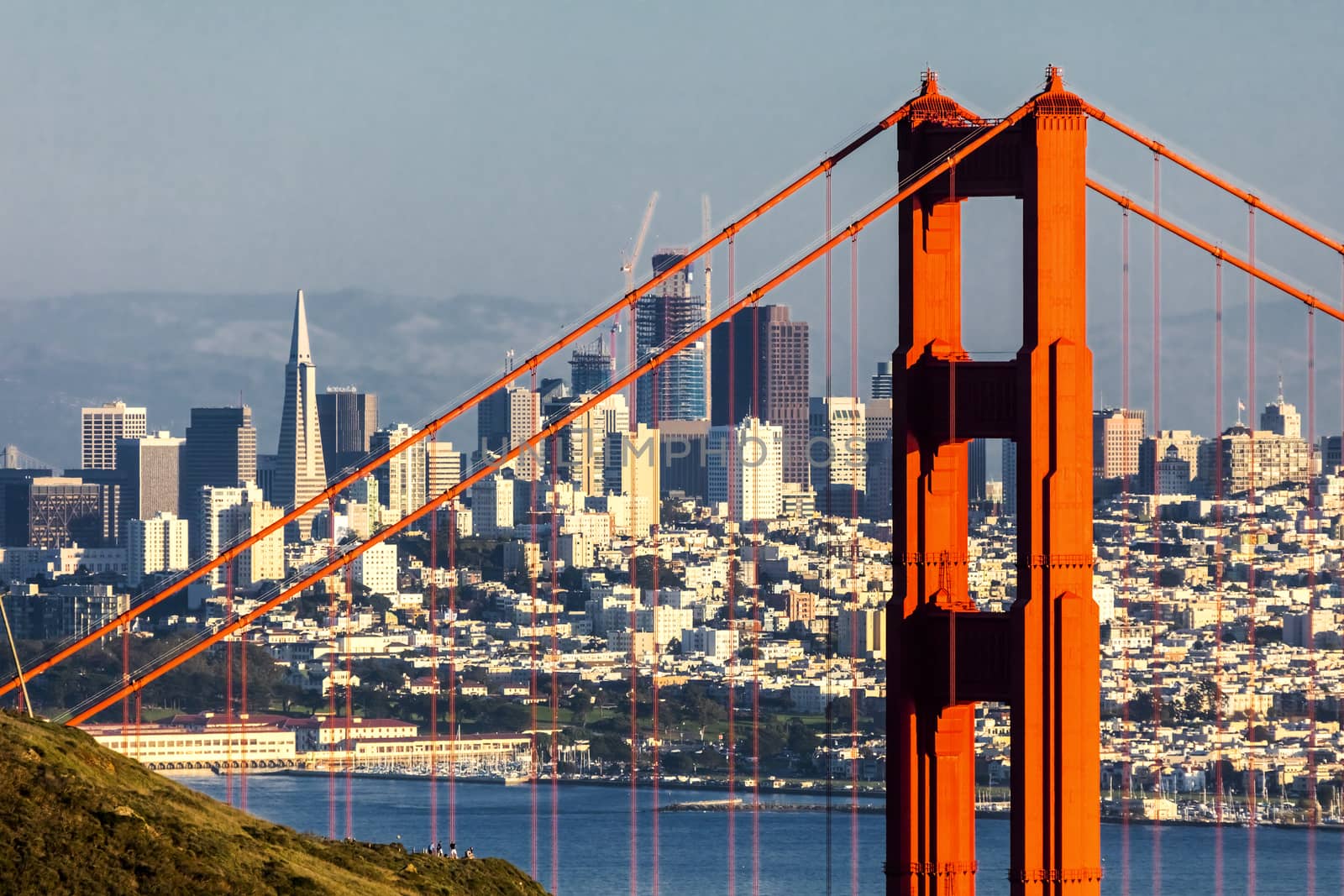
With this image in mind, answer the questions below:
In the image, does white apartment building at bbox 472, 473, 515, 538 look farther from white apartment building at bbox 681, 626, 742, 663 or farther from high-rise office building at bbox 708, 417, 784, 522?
white apartment building at bbox 681, 626, 742, 663

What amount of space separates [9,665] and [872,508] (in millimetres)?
52336

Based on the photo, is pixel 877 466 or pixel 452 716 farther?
pixel 877 466

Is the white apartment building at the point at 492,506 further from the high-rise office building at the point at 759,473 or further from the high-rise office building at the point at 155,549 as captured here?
the high-rise office building at the point at 155,549

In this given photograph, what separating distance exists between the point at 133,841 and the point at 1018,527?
5.86 metres

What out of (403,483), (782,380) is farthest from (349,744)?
(782,380)

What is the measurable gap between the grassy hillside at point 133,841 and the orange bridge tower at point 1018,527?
4.11 meters

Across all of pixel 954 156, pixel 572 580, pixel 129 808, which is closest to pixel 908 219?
pixel 954 156

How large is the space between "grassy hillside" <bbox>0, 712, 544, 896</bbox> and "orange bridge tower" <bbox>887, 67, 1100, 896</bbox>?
162 inches

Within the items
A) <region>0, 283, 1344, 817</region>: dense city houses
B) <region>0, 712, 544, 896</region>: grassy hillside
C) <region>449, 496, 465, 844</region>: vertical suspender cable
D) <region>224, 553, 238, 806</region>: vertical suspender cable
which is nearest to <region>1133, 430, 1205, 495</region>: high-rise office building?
<region>0, 283, 1344, 817</region>: dense city houses

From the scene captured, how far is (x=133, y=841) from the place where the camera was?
62.4 ft

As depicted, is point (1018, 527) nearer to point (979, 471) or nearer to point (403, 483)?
point (979, 471)

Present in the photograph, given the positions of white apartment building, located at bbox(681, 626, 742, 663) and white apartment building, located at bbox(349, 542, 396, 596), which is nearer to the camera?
white apartment building, located at bbox(681, 626, 742, 663)

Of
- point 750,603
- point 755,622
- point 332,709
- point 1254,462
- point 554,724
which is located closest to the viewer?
point 554,724

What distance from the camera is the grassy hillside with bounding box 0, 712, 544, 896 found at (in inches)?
720
